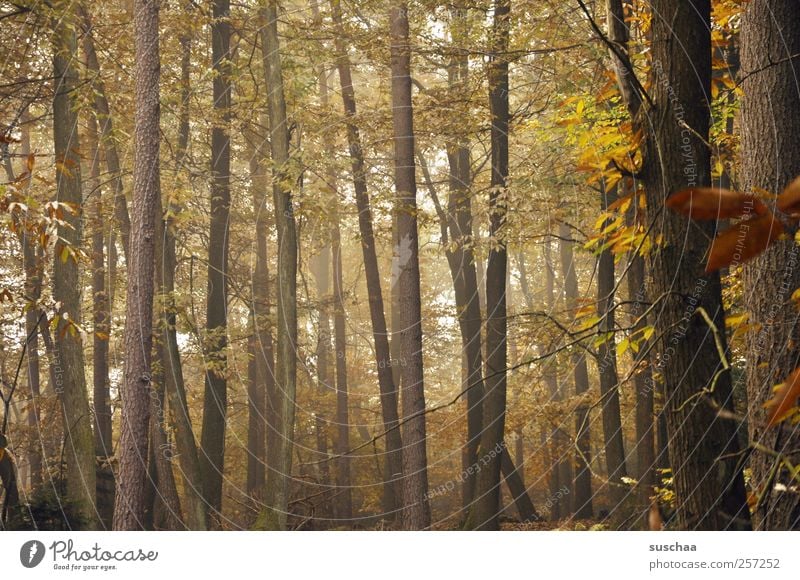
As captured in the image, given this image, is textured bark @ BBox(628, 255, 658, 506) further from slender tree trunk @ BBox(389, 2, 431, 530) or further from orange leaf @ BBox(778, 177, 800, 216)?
orange leaf @ BBox(778, 177, 800, 216)

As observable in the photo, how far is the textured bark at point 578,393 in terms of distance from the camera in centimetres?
1337

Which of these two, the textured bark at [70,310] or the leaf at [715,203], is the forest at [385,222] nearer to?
the textured bark at [70,310]

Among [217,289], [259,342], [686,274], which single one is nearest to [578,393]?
[259,342]

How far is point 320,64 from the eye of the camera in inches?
446

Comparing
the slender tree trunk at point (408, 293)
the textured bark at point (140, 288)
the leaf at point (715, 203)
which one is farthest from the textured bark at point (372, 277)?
the leaf at point (715, 203)

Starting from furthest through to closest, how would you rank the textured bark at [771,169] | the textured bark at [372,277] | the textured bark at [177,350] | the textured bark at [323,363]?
the textured bark at [323,363] < the textured bark at [372,277] < the textured bark at [177,350] < the textured bark at [771,169]

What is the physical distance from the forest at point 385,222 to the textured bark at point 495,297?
55 millimetres

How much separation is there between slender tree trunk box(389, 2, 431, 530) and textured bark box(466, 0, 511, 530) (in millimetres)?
1285

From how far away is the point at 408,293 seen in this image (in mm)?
10305

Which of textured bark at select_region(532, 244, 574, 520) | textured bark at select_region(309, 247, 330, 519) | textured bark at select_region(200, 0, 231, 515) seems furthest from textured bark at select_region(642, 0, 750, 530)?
textured bark at select_region(309, 247, 330, 519)

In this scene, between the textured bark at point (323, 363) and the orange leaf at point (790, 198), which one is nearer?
the orange leaf at point (790, 198)

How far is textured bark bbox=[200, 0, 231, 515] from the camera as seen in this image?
1227 centimetres
